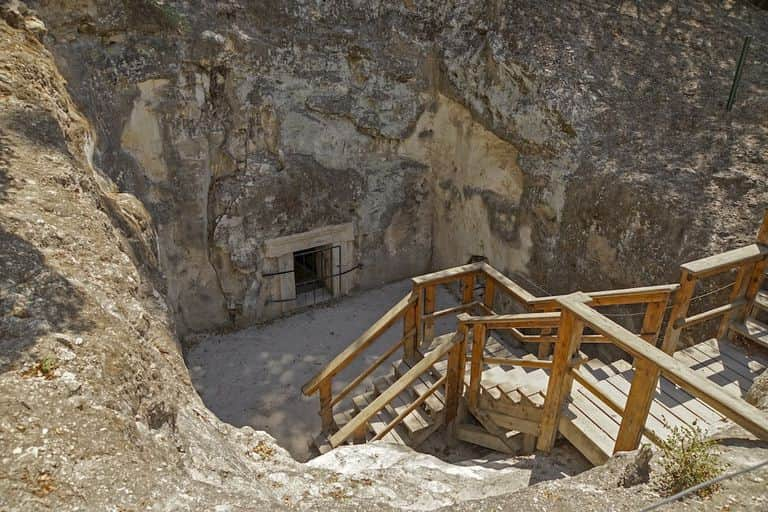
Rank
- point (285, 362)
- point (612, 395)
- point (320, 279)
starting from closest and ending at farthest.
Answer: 1. point (612, 395)
2. point (285, 362)
3. point (320, 279)

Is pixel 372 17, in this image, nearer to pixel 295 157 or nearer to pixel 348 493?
pixel 295 157

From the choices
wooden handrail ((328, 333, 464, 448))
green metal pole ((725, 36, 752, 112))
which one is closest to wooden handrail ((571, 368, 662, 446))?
wooden handrail ((328, 333, 464, 448))

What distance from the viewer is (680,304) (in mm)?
4496

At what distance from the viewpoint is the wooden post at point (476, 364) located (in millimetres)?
4852

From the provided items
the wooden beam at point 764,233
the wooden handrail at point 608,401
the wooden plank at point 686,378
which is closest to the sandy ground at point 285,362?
the wooden handrail at point 608,401

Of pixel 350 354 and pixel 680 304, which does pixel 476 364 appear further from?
pixel 680 304

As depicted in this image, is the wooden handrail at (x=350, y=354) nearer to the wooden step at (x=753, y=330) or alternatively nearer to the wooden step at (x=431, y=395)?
the wooden step at (x=431, y=395)

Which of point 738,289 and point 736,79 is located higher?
point 736,79

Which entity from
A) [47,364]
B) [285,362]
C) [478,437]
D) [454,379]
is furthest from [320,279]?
[47,364]

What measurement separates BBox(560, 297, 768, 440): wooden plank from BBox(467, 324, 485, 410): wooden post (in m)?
1.12

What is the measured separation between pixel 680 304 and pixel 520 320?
1.35 m

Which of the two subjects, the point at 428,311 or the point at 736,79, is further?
the point at 736,79

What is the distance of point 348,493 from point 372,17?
A: 748 centimetres

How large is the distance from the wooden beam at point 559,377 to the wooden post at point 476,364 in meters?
0.77
